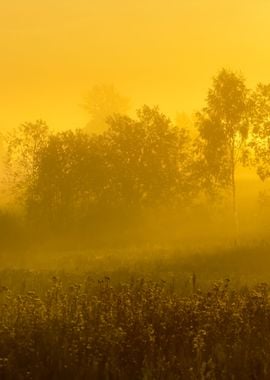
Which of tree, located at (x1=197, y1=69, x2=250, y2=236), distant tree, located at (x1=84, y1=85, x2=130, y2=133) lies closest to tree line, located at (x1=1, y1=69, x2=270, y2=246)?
tree, located at (x1=197, y1=69, x2=250, y2=236)

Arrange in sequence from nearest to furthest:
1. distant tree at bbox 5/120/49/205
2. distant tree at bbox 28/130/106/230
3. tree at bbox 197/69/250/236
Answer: tree at bbox 197/69/250/236 → distant tree at bbox 28/130/106/230 → distant tree at bbox 5/120/49/205

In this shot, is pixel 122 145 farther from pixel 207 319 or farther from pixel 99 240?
pixel 207 319

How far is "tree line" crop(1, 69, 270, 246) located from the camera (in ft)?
154

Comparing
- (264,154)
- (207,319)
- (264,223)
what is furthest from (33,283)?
(264,223)

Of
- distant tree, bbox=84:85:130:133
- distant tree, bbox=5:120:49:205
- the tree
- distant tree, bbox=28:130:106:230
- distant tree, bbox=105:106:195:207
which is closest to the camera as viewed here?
the tree

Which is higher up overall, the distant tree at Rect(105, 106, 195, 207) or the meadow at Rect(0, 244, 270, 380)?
the distant tree at Rect(105, 106, 195, 207)

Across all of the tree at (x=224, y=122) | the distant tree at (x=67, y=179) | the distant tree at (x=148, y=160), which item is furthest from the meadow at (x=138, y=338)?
the distant tree at (x=148, y=160)

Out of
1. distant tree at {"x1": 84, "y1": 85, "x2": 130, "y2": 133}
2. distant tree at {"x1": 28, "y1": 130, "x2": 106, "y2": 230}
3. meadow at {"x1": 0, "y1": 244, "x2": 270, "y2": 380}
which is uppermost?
distant tree at {"x1": 84, "y1": 85, "x2": 130, "y2": 133}

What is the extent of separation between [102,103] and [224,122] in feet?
232

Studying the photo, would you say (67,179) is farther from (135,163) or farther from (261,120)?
(261,120)

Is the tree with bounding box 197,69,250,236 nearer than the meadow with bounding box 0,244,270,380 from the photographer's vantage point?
No

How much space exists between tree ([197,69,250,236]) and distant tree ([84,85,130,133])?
223 feet

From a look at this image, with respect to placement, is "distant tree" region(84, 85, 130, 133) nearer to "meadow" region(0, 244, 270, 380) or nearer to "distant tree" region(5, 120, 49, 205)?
"distant tree" region(5, 120, 49, 205)

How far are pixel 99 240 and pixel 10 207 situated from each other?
12109mm
